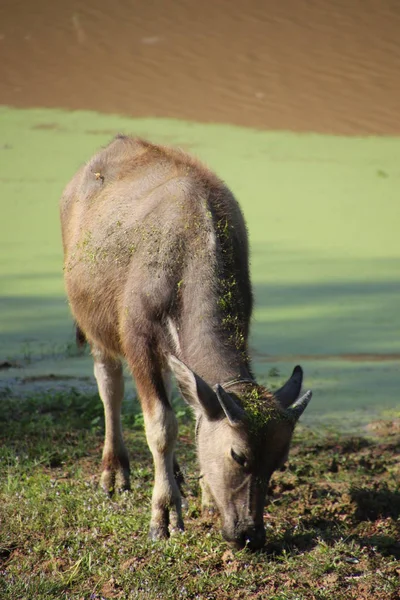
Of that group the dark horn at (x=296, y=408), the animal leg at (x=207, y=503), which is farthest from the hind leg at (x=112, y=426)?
the dark horn at (x=296, y=408)

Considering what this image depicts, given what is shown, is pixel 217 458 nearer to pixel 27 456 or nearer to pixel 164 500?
pixel 164 500

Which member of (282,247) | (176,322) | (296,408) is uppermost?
(176,322)

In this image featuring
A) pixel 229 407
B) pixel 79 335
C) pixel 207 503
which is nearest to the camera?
pixel 229 407

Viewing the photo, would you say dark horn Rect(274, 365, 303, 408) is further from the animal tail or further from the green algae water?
the green algae water

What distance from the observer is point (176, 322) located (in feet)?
14.4

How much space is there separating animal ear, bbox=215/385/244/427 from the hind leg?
1.60 metres

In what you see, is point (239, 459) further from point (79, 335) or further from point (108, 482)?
point (79, 335)

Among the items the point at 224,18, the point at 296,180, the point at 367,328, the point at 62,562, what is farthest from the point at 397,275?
the point at 224,18

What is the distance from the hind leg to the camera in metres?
5.26

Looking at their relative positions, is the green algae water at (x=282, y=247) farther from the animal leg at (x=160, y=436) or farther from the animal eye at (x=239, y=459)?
the animal eye at (x=239, y=459)

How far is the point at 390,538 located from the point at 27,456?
2.25 metres

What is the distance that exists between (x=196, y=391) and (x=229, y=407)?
0.21m

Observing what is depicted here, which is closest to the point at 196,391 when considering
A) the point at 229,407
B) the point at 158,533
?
the point at 229,407

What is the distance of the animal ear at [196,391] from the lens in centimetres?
391
